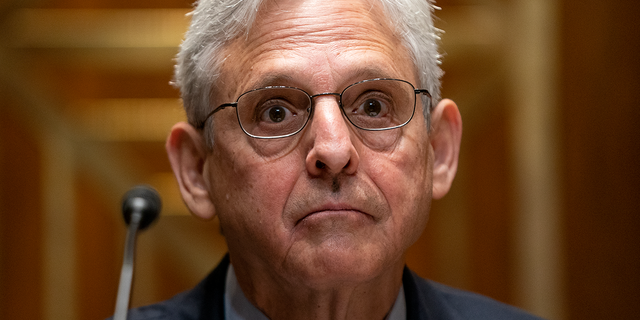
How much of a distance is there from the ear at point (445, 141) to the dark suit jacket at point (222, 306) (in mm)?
324

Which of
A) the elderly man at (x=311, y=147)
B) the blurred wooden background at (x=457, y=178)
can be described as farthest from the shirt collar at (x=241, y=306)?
the blurred wooden background at (x=457, y=178)

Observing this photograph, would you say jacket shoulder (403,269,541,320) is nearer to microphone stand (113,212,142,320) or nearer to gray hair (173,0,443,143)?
gray hair (173,0,443,143)

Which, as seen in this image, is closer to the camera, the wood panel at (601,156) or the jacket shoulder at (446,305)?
the jacket shoulder at (446,305)

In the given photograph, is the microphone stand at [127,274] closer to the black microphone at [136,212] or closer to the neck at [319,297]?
the black microphone at [136,212]

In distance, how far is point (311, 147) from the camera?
162 centimetres

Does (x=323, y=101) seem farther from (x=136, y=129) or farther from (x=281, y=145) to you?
(x=136, y=129)

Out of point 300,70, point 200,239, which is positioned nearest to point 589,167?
point 200,239

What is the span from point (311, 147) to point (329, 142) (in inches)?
2.5

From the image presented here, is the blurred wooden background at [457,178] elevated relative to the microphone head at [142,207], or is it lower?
lower

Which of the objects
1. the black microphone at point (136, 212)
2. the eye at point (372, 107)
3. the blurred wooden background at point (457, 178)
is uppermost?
the eye at point (372, 107)

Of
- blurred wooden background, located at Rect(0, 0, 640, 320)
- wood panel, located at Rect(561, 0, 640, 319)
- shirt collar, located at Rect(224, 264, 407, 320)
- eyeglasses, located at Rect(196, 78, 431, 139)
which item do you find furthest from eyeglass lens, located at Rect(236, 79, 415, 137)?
wood panel, located at Rect(561, 0, 640, 319)

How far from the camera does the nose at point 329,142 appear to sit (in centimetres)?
156

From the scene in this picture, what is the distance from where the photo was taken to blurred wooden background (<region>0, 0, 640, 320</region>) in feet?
10.8

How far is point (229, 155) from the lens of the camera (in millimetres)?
1753
